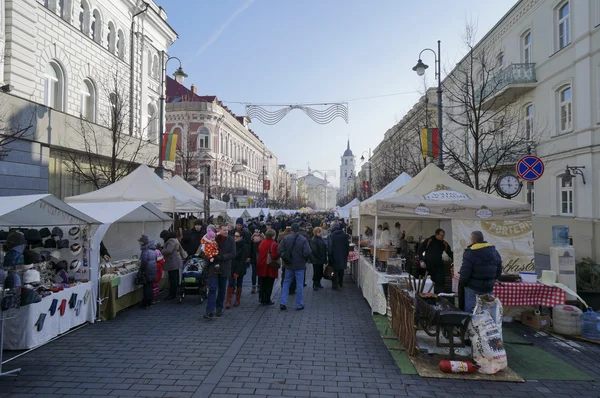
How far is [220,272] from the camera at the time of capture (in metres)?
8.03

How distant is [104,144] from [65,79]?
3332mm

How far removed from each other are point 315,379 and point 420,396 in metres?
1.29

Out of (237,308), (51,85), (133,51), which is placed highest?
(133,51)

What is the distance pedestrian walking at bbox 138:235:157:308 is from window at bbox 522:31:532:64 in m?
20.9

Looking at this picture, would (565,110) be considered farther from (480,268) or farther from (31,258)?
(31,258)

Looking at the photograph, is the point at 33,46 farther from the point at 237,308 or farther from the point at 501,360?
the point at 501,360

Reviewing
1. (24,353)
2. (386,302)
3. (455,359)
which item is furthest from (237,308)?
(455,359)

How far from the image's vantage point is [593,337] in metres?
7.09

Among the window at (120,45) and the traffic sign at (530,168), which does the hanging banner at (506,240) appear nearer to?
the traffic sign at (530,168)

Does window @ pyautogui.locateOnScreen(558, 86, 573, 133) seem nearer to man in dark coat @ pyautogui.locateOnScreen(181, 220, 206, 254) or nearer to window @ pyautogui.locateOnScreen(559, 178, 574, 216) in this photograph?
window @ pyautogui.locateOnScreen(559, 178, 574, 216)

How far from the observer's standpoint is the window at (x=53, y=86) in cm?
1706

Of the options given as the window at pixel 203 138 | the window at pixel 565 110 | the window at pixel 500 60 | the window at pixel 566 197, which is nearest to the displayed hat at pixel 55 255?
the window at pixel 566 197

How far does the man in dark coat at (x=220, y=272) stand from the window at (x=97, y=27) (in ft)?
56.4

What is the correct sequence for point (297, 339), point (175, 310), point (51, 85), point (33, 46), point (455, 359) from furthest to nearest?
point (51, 85) → point (33, 46) → point (175, 310) → point (297, 339) → point (455, 359)
